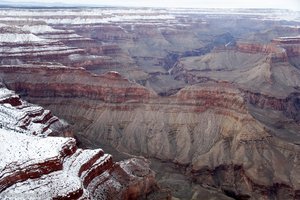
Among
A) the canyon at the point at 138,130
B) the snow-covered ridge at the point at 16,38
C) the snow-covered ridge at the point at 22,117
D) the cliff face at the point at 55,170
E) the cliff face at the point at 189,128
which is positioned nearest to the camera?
the cliff face at the point at 55,170

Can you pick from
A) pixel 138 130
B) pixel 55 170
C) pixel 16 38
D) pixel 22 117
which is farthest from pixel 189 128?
pixel 16 38

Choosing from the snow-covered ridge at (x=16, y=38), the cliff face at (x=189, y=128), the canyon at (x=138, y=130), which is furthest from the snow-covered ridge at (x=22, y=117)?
the snow-covered ridge at (x=16, y=38)

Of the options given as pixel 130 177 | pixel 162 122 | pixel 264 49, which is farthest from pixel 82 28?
pixel 130 177

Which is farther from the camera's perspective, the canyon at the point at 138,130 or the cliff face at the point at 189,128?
the cliff face at the point at 189,128

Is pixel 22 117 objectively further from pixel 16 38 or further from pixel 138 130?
pixel 16 38

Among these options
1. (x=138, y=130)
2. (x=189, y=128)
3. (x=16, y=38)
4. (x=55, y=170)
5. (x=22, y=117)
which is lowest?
(x=138, y=130)

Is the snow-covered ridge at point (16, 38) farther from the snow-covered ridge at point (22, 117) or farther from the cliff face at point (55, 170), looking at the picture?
the cliff face at point (55, 170)
